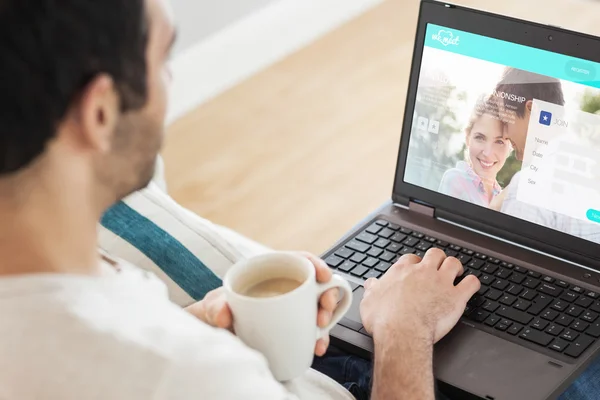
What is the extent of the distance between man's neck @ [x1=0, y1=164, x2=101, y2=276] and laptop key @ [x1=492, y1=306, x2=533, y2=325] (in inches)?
24.6

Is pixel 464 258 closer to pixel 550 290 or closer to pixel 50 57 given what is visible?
pixel 550 290

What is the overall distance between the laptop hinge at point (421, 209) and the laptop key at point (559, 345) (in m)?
0.33

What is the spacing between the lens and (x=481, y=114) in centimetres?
132

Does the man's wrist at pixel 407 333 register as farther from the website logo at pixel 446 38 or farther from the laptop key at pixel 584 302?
the website logo at pixel 446 38

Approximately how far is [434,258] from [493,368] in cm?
18

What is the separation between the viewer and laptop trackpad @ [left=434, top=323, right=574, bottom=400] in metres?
1.08

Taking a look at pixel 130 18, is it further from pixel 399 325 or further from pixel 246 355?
pixel 399 325

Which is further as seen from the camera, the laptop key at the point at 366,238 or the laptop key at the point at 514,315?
the laptop key at the point at 366,238

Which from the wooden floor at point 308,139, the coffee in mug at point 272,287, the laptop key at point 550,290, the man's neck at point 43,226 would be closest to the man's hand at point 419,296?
the laptop key at point 550,290

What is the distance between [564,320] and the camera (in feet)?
3.85

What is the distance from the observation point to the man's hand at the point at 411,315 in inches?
42.4

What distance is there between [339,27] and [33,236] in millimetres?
2791

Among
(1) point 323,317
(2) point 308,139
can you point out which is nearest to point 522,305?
(1) point 323,317

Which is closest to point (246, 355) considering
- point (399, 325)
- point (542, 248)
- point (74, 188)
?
point (74, 188)
